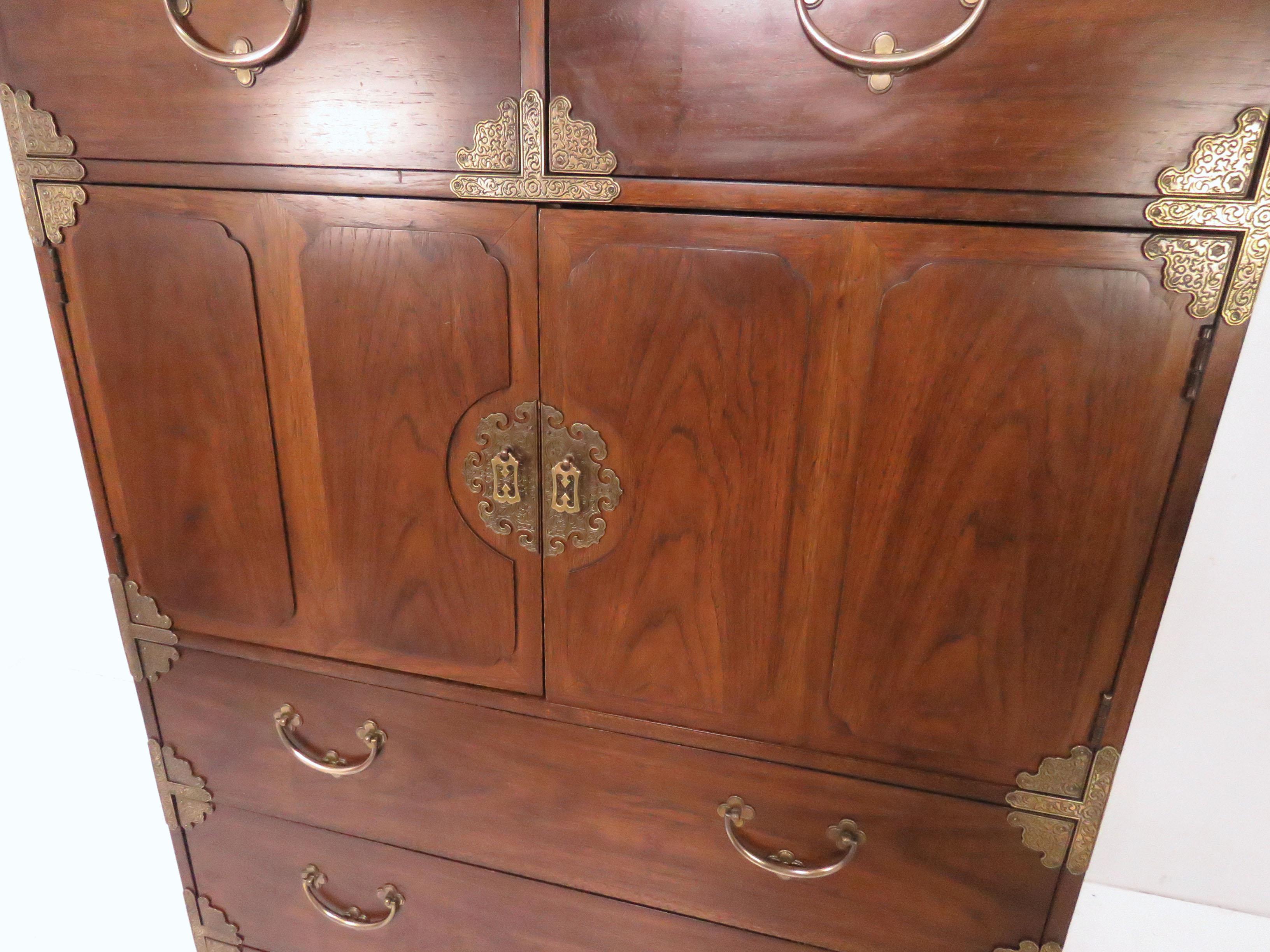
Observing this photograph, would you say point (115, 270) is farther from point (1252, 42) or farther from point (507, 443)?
point (1252, 42)

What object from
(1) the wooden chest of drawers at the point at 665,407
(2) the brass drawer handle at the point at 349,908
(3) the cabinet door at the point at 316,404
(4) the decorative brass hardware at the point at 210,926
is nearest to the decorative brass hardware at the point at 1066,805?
(1) the wooden chest of drawers at the point at 665,407

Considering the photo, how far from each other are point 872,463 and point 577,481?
279 millimetres

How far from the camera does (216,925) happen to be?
1.13m

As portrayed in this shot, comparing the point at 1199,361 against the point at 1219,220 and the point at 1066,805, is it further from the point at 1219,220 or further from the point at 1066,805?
the point at 1066,805

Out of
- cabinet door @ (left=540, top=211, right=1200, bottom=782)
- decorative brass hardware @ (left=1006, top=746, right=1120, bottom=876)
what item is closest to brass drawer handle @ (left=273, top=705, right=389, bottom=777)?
cabinet door @ (left=540, top=211, right=1200, bottom=782)

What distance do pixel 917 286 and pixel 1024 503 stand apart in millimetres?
211

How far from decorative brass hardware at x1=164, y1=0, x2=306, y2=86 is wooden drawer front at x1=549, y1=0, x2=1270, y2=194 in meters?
0.24

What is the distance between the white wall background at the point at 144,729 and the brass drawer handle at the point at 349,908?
477mm

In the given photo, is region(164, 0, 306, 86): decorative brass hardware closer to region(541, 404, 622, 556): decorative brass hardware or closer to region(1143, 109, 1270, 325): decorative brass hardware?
region(541, 404, 622, 556): decorative brass hardware

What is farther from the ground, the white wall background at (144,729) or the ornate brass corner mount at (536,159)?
the ornate brass corner mount at (536,159)

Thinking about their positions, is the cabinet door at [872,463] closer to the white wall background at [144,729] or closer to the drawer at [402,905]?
the drawer at [402,905]

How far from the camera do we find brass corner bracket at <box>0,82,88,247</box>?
779mm

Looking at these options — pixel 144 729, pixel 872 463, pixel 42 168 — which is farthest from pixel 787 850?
pixel 144 729

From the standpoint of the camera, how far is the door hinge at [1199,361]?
23.1 inches
